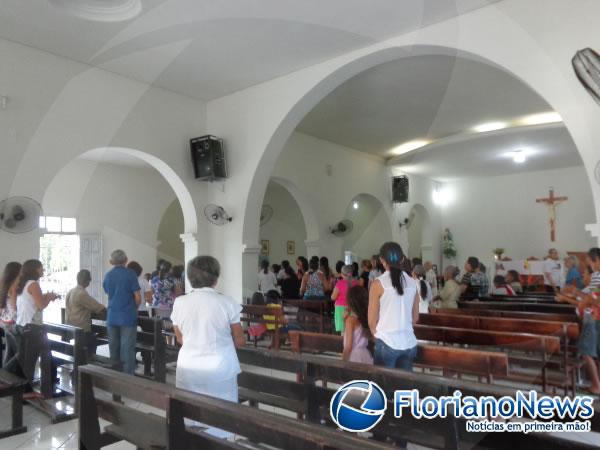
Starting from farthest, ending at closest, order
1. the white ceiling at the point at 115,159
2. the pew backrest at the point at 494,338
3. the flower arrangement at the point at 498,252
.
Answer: the flower arrangement at the point at 498,252 → the white ceiling at the point at 115,159 → the pew backrest at the point at 494,338

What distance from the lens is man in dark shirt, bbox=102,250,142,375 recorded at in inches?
205

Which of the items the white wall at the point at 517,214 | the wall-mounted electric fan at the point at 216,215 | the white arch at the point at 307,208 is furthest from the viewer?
the white wall at the point at 517,214

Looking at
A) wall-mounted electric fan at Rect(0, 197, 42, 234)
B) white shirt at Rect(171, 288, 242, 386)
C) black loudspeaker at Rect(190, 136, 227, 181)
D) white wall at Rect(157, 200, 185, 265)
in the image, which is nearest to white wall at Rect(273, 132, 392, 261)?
black loudspeaker at Rect(190, 136, 227, 181)

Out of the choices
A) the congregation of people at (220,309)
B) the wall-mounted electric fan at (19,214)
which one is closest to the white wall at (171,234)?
the congregation of people at (220,309)

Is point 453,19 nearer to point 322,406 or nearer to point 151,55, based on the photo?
point 151,55

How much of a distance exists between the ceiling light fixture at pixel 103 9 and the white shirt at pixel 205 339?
3999 mm

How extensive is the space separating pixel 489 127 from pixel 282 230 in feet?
21.8

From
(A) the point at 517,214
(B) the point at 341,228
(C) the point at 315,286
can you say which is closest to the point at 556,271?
(A) the point at 517,214

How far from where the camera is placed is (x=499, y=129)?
10648mm

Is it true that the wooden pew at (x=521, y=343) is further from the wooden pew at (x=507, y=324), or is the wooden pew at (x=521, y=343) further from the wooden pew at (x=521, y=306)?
the wooden pew at (x=521, y=306)

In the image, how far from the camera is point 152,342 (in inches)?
220

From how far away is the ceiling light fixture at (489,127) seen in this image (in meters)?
10.6

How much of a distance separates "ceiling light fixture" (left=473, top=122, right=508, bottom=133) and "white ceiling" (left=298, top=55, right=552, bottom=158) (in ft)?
0.89

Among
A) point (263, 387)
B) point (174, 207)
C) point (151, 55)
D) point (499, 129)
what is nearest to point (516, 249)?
point (499, 129)
